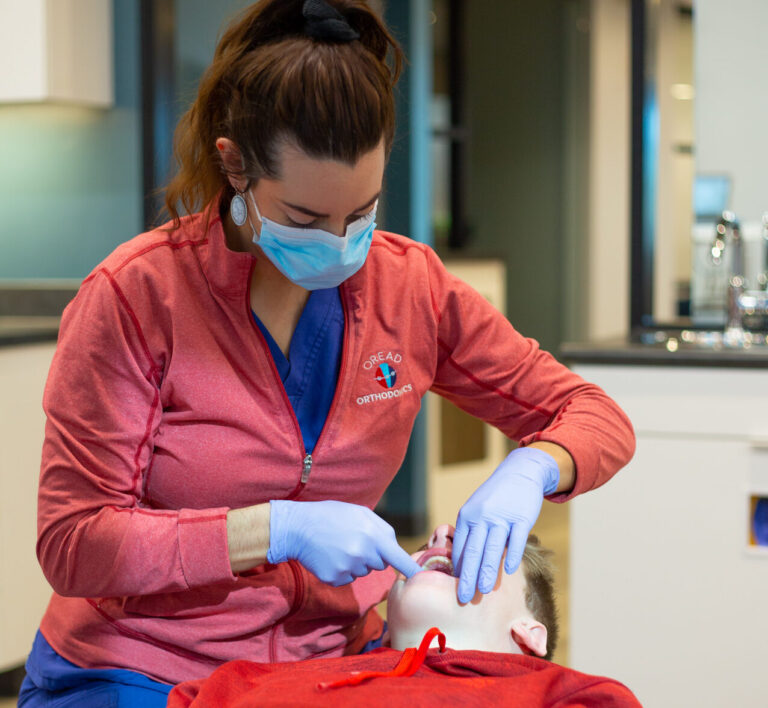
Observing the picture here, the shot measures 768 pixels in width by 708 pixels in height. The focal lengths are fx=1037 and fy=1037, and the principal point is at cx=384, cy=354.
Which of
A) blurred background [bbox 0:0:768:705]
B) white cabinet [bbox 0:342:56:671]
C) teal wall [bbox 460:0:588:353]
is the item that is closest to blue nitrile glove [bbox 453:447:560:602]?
blurred background [bbox 0:0:768:705]

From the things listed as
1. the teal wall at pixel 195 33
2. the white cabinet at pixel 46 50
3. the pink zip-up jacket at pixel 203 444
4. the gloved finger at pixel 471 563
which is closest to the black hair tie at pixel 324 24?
the pink zip-up jacket at pixel 203 444

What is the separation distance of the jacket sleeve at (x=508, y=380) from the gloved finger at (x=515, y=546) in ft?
0.39

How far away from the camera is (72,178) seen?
3.31 meters

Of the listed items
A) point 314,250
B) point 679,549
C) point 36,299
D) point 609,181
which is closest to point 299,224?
point 314,250

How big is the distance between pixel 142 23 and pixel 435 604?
2502 millimetres

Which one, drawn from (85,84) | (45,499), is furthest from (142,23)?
(45,499)

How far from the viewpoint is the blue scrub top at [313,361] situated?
48.4 inches

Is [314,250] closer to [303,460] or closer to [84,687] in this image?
[303,460]

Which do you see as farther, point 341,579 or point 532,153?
point 532,153

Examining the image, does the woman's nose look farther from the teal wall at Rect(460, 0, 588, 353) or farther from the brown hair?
the teal wall at Rect(460, 0, 588, 353)

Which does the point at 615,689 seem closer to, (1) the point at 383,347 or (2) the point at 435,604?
(2) the point at 435,604

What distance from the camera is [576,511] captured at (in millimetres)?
2193

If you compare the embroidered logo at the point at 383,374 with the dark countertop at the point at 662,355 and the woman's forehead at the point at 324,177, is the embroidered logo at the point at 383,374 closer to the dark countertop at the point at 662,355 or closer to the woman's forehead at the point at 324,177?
the woman's forehead at the point at 324,177

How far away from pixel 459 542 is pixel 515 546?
0.22 ft
